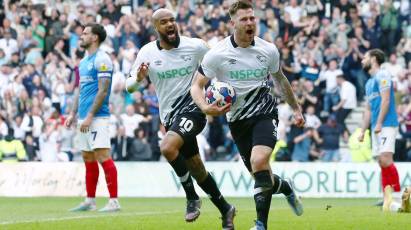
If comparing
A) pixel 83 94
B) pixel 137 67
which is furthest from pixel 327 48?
pixel 137 67

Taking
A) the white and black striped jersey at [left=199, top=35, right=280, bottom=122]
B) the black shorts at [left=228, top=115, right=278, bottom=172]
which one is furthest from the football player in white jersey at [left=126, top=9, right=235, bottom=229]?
the white and black striped jersey at [left=199, top=35, right=280, bottom=122]

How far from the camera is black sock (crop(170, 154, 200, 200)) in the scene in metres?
13.4

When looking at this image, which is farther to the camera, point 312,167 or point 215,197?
point 312,167

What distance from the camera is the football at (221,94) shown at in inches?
473

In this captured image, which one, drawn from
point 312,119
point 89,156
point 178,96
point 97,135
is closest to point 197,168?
point 178,96

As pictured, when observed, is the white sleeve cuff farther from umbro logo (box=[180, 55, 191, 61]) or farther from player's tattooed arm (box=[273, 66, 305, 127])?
player's tattooed arm (box=[273, 66, 305, 127])

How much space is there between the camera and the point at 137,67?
13.6 metres

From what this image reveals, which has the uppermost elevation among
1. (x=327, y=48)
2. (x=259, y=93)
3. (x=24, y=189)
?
(x=259, y=93)

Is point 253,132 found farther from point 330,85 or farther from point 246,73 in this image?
point 330,85

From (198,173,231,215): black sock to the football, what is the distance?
121cm

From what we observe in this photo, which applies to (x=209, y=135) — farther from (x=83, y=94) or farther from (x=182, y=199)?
(x=83, y=94)

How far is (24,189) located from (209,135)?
5.07m

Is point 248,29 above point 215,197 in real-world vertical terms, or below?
above

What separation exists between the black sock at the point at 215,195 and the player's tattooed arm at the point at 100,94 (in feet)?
13.1
